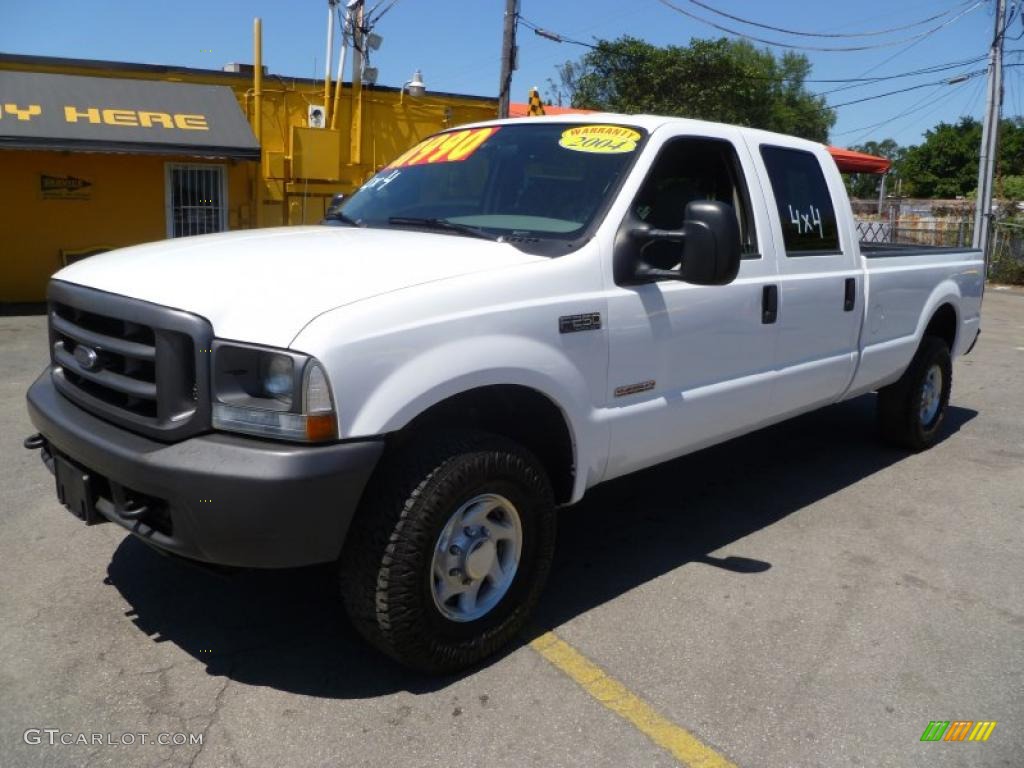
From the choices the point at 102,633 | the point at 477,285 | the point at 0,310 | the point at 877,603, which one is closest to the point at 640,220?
the point at 477,285

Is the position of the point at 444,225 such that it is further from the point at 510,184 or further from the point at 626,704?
the point at 626,704

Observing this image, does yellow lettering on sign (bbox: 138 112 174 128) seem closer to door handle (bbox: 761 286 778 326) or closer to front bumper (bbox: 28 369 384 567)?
door handle (bbox: 761 286 778 326)

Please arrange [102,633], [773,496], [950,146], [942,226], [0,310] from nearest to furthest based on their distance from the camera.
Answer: [102,633], [773,496], [0,310], [942,226], [950,146]

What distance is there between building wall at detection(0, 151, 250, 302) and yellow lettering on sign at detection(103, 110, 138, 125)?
0.88 metres

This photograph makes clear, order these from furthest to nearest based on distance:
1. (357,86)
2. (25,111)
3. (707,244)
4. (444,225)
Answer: (357,86)
(25,111)
(444,225)
(707,244)

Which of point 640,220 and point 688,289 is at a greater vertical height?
point 640,220

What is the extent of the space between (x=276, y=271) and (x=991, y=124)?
21631mm

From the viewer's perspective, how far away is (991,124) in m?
20.4

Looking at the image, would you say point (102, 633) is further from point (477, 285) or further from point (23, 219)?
point (23, 219)

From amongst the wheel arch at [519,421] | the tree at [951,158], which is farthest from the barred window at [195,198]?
the tree at [951,158]

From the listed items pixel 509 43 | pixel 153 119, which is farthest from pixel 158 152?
pixel 509 43

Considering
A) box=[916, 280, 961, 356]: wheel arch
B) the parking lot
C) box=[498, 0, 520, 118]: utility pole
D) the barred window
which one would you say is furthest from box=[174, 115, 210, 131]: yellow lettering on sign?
box=[916, 280, 961, 356]: wheel arch

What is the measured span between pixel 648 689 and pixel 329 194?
13.6m

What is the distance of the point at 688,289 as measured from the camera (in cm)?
382
